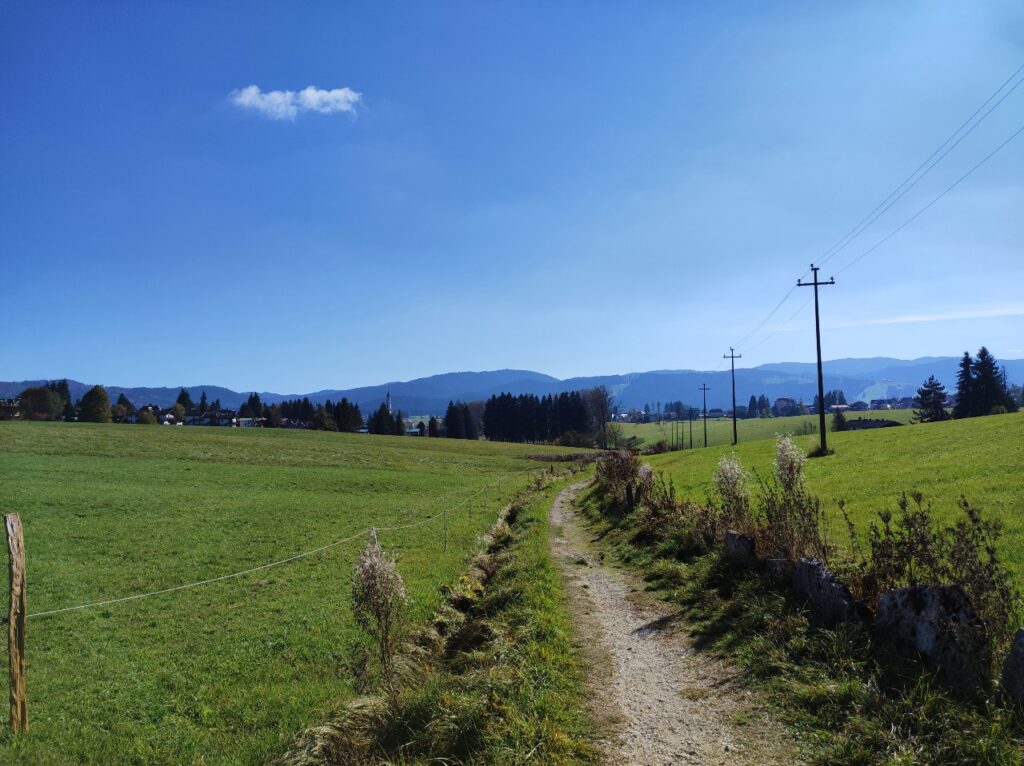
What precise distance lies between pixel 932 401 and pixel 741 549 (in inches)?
4196

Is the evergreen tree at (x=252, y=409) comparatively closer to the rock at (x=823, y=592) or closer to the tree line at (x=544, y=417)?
the tree line at (x=544, y=417)

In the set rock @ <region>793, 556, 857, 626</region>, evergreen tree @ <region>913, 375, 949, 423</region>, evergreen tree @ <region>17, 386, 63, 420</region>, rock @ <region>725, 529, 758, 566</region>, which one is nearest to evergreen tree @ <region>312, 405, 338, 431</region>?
evergreen tree @ <region>17, 386, 63, 420</region>

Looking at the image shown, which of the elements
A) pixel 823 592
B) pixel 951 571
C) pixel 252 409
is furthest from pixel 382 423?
pixel 951 571

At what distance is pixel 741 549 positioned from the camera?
1069cm

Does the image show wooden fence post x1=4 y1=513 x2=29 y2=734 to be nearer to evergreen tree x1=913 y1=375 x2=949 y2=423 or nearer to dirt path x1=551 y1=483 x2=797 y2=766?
dirt path x1=551 y1=483 x2=797 y2=766

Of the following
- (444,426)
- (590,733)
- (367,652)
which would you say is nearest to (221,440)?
(367,652)

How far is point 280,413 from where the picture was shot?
159 meters

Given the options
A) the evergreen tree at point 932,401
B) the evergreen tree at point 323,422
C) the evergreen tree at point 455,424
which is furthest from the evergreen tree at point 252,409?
the evergreen tree at point 932,401

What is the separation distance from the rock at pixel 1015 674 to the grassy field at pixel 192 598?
7.84 meters

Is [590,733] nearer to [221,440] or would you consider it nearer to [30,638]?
[30,638]

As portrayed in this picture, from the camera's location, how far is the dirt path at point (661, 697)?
18.2 feet

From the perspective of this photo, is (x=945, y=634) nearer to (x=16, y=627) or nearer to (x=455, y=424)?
(x=16, y=627)

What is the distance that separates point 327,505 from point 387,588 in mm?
25260

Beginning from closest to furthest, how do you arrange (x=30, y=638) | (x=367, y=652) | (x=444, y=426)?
(x=367, y=652) → (x=30, y=638) → (x=444, y=426)
